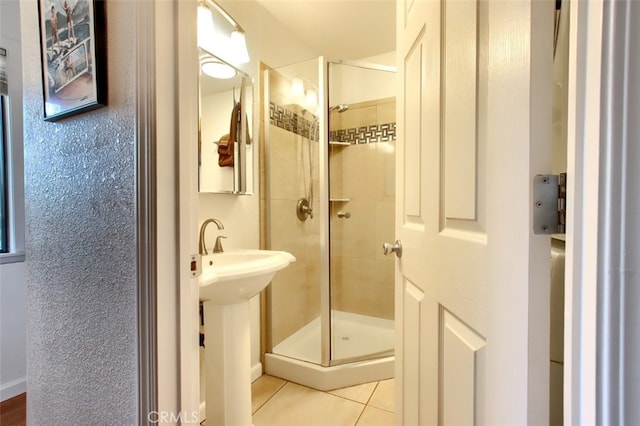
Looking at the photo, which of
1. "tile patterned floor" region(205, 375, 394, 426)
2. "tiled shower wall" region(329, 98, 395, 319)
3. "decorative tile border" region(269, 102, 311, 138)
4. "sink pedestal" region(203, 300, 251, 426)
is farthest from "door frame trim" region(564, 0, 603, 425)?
"tiled shower wall" region(329, 98, 395, 319)

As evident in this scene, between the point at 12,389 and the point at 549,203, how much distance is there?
8.68 ft

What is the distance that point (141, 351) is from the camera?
2.04ft

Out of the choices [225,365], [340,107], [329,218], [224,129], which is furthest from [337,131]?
[225,365]

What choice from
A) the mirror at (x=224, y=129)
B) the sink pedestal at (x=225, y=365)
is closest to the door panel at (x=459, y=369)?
the sink pedestal at (x=225, y=365)

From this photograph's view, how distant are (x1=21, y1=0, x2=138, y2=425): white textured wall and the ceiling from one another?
1448mm

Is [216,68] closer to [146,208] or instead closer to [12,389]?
[146,208]

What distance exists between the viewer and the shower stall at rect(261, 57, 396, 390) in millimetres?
1883

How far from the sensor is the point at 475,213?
1.92 ft

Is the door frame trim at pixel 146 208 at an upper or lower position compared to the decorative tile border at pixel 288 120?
lower

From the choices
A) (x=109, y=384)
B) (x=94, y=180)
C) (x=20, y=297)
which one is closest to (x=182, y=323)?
(x=109, y=384)

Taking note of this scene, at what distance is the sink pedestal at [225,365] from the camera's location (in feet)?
4.02

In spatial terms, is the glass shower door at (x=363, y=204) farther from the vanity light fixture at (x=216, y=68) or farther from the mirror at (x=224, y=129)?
the vanity light fixture at (x=216, y=68)

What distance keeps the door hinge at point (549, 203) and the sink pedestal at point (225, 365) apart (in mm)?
1154

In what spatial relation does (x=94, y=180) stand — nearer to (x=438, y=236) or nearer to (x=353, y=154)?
(x=438, y=236)
